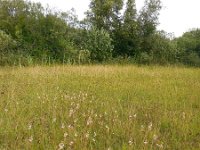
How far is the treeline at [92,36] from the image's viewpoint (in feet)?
49.8

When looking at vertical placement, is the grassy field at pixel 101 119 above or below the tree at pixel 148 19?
below

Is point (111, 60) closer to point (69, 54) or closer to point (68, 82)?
point (69, 54)

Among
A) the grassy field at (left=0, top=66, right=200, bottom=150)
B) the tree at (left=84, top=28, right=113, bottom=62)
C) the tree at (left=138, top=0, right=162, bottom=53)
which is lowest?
the grassy field at (left=0, top=66, right=200, bottom=150)

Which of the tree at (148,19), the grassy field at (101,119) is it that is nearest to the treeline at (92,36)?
the tree at (148,19)

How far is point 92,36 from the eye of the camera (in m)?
17.2

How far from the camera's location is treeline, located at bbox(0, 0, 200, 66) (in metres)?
15.2

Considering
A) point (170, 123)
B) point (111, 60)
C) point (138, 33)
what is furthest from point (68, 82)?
point (138, 33)

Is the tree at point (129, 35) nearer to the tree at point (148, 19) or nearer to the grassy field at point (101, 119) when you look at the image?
the tree at point (148, 19)

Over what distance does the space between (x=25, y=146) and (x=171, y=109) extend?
8.50 feet

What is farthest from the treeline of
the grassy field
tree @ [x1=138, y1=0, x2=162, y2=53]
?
the grassy field

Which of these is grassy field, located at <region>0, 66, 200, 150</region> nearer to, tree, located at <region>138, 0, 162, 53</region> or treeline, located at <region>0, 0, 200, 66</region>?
treeline, located at <region>0, 0, 200, 66</region>

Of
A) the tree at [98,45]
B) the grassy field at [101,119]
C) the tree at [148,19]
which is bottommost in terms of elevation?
the grassy field at [101,119]

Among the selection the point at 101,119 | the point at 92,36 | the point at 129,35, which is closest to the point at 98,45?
the point at 92,36

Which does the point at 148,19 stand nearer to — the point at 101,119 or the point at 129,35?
the point at 129,35
